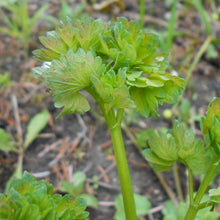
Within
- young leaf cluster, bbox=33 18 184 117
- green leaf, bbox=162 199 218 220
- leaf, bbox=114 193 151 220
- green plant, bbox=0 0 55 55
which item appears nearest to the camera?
young leaf cluster, bbox=33 18 184 117

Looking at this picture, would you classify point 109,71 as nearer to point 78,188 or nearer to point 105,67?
point 105,67

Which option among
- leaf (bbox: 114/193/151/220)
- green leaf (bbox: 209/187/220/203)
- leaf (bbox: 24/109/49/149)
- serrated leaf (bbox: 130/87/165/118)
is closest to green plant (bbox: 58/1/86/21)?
leaf (bbox: 24/109/49/149)

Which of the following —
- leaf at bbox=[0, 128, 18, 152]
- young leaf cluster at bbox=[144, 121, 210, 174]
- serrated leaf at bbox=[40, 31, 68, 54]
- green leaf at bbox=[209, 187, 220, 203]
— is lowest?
green leaf at bbox=[209, 187, 220, 203]

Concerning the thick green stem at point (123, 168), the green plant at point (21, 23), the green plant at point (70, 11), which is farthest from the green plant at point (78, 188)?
the green plant at point (70, 11)

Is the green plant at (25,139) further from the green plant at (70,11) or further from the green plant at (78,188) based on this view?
the green plant at (70,11)

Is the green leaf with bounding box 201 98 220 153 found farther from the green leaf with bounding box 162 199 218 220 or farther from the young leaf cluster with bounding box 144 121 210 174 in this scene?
the green leaf with bounding box 162 199 218 220

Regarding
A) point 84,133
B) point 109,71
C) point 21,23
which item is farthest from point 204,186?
point 21,23
